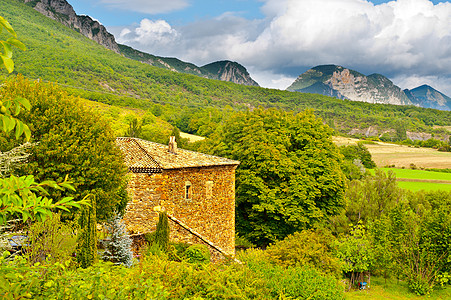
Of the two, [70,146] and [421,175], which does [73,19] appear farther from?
[70,146]

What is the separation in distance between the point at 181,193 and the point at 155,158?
2.39 meters

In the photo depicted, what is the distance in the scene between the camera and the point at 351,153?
62.6 m

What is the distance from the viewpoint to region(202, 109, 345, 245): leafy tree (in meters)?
24.2

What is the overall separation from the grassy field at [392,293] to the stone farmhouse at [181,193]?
835cm

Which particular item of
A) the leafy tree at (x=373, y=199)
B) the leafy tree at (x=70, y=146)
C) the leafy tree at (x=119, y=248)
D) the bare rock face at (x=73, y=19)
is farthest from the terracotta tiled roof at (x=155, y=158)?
the bare rock face at (x=73, y=19)

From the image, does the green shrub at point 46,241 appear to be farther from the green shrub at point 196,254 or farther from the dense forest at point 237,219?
the green shrub at point 196,254

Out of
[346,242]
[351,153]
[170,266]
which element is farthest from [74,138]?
[351,153]

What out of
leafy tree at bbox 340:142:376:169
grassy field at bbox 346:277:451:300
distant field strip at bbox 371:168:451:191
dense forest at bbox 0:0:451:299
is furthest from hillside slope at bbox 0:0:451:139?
grassy field at bbox 346:277:451:300

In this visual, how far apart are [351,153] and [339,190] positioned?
1572 inches

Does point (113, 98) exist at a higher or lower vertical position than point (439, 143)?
higher

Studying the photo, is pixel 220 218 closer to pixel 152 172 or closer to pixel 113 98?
pixel 152 172

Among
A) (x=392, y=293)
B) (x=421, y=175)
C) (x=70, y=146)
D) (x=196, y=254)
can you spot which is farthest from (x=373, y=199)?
(x=421, y=175)

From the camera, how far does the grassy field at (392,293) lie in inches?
795

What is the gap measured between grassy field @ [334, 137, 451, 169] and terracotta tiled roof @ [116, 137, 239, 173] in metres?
55.6
